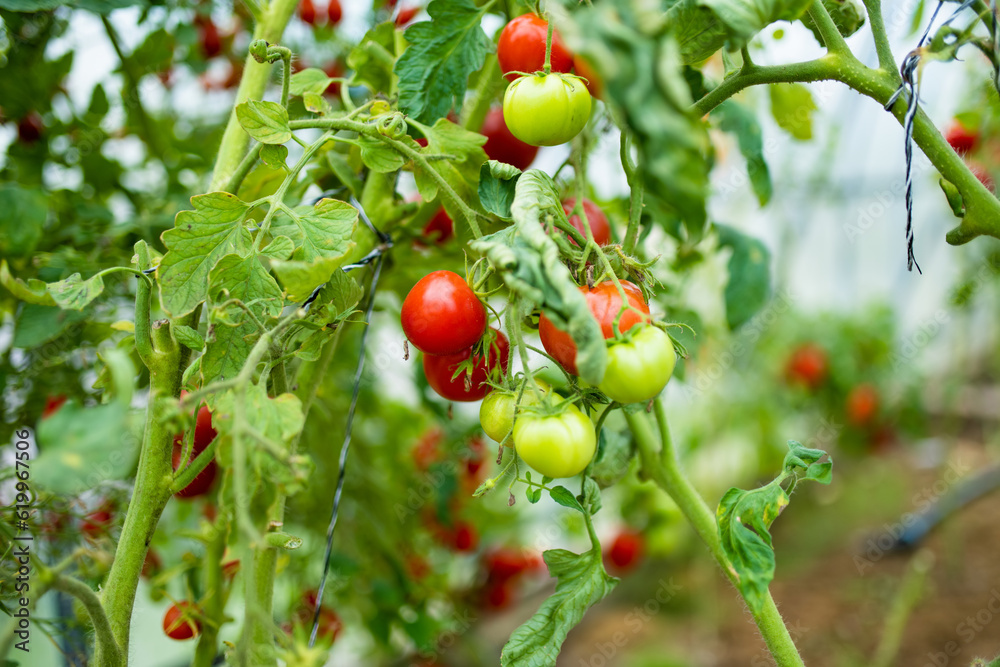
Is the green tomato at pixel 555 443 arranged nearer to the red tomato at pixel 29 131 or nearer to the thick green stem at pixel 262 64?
the thick green stem at pixel 262 64

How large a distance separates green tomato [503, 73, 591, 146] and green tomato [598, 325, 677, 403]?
17cm

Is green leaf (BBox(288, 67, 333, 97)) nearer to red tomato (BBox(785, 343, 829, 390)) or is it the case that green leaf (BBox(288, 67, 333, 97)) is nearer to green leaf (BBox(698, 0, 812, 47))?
green leaf (BBox(698, 0, 812, 47))

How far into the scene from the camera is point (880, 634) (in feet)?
5.65

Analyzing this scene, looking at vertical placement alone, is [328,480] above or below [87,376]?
below

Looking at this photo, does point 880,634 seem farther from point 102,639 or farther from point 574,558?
point 102,639

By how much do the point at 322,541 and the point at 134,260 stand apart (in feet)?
2.47

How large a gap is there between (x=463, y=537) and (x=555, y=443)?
108 centimetres

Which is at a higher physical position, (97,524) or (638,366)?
(638,366)

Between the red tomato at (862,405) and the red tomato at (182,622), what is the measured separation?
2.70 metres

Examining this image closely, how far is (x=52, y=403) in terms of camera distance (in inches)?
32.8

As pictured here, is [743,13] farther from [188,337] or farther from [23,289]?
[23,289]

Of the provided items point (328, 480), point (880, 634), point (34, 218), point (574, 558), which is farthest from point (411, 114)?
point (880, 634)

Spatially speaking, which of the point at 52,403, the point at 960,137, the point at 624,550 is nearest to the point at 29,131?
the point at 52,403

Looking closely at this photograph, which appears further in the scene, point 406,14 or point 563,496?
point 406,14
